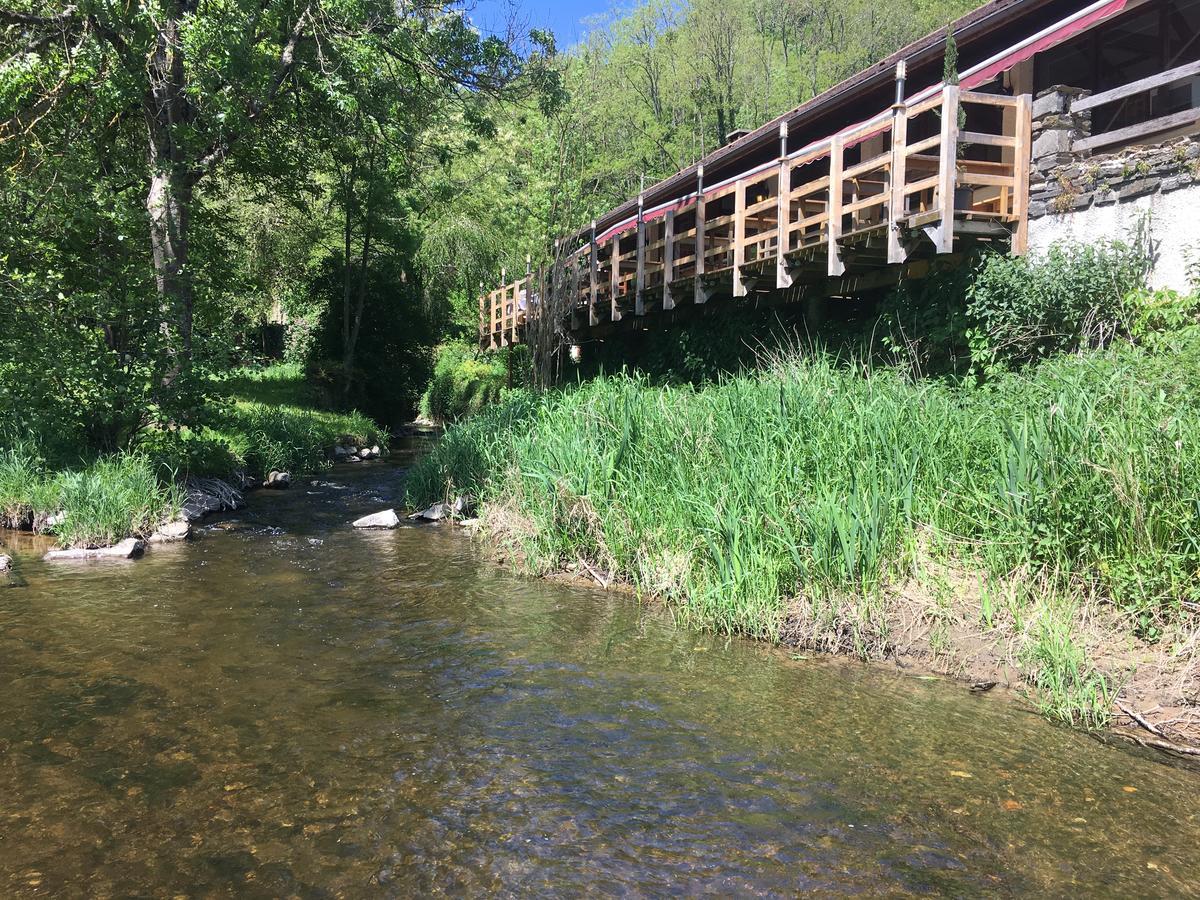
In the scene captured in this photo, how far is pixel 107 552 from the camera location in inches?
380

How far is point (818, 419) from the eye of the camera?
7.61 metres

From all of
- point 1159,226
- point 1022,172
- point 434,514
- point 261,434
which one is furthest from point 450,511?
point 1159,226

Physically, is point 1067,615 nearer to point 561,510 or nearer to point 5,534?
point 561,510

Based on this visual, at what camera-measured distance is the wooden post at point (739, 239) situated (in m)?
13.4

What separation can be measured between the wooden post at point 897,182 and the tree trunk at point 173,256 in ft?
33.7

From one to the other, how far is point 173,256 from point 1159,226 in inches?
566

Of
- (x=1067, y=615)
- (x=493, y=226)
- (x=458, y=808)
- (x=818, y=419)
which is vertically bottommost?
(x=458, y=808)

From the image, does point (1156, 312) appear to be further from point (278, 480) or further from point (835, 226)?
point (278, 480)

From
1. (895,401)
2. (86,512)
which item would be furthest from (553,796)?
(86,512)

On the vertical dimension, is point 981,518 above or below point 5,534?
above

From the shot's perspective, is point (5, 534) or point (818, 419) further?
point (5, 534)

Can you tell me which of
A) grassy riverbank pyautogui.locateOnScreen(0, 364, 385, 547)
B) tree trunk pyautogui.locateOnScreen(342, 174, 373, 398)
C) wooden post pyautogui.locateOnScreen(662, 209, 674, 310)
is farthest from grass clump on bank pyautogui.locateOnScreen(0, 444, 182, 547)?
tree trunk pyautogui.locateOnScreen(342, 174, 373, 398)

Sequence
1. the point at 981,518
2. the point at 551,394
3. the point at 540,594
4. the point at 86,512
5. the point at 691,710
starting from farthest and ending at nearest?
the point at 551,394 < the point at 86,512 < the point at 540,594 < the point at 981,518 < the point at 691,710

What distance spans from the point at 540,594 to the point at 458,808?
13.5ft
